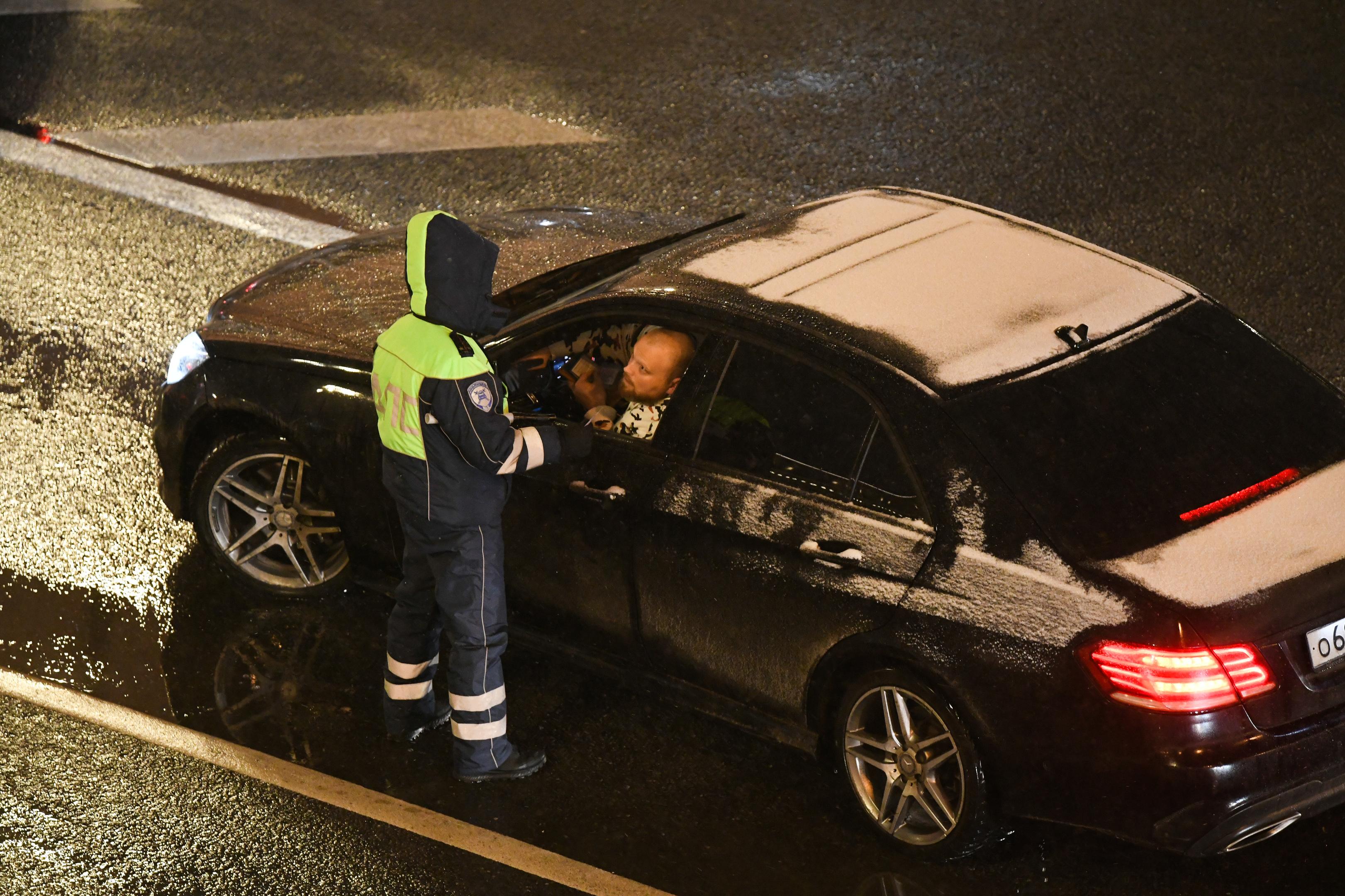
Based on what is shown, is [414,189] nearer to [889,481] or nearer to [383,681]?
[383,681]

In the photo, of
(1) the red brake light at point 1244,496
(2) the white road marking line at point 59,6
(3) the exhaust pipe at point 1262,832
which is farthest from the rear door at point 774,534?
(2) the white road marking line at point 59,6

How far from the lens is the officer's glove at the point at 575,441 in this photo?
194 inches

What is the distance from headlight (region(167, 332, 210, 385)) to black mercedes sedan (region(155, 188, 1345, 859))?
0.45 meters

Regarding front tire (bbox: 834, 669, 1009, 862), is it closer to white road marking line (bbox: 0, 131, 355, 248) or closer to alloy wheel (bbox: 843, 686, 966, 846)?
alloy wheel (bbox: 843, 686, 966, 846)

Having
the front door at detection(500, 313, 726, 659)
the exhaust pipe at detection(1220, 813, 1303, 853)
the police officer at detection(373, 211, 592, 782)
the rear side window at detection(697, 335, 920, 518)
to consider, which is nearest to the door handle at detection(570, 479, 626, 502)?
the front door at detection(500, 313, 726, 659)

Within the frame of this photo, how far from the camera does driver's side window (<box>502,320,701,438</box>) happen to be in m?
5.04

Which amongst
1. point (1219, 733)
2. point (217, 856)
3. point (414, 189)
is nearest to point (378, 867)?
point (217, 856)

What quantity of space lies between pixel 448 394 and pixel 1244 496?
2387mm

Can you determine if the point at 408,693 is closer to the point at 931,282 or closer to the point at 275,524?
the point at 275,524

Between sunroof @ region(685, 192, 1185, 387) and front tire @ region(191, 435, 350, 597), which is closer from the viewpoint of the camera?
sunroof @ region(685, 192, 1185, 387)

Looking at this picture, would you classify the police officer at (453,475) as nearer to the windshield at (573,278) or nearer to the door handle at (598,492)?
the door handle at (598,492)

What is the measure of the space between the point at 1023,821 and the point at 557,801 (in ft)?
5.12

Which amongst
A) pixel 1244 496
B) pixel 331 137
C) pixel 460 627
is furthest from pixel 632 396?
pixel 331 137

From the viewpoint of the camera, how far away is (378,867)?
477 cm
